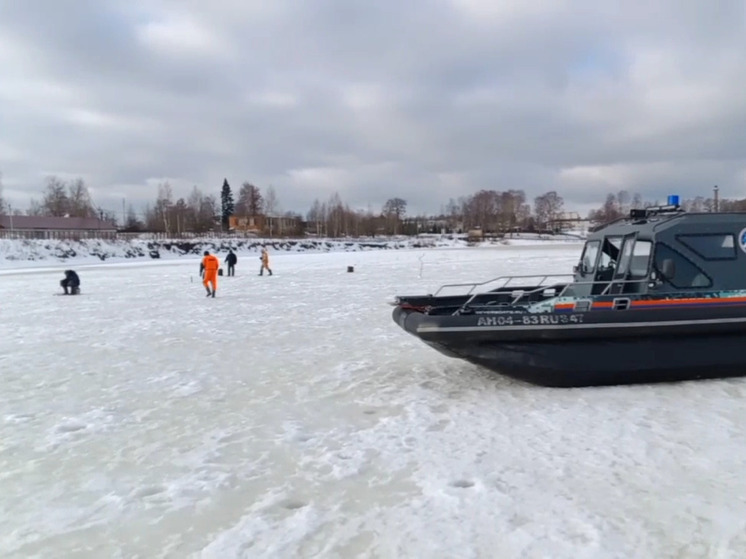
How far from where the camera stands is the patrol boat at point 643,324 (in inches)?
256

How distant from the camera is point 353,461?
4855 mm

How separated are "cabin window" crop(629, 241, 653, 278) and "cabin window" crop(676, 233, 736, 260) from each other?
38 centimetres

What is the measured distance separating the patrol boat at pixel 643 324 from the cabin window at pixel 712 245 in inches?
0.5

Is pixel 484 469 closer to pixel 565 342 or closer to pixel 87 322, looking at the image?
pixel 565 342

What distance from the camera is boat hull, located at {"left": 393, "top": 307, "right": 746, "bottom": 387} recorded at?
6.48 metres

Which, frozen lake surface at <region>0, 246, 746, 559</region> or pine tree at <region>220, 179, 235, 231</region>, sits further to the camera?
pine tree at <region>220, 179, 235, 231</region>

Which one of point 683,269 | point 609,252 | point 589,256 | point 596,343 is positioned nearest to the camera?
point 596,343

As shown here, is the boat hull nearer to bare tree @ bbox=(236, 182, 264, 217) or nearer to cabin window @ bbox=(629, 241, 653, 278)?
cabin window @ bbox=(629, 241, 653, 278)

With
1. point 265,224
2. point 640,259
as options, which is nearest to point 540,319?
point 640,259

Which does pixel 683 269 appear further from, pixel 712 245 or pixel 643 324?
pixel 643 324

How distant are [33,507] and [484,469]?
341 centimetres

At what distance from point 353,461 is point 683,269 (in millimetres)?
4852

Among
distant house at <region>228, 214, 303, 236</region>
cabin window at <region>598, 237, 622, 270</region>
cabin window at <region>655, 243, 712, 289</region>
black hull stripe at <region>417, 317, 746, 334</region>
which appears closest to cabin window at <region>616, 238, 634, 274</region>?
cabin window at <region>598, 237, 622, 270</region>

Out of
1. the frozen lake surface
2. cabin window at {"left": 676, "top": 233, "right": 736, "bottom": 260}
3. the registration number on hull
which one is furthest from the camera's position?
cabin window at {"left": 676, "top": 233, "right": 736, "bottom": 260}
